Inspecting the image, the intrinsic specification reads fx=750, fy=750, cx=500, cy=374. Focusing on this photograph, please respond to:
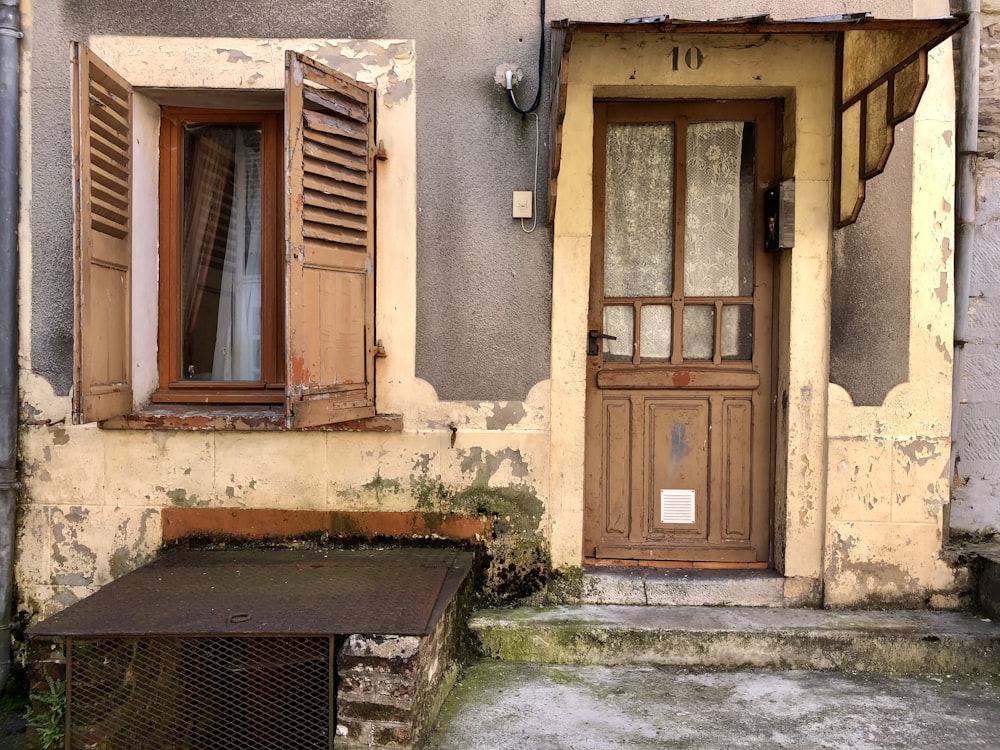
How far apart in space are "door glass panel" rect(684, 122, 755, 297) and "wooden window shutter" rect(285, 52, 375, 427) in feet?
5.84

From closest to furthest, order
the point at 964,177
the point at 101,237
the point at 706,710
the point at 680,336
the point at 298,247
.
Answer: the point at 706,710
the point at 298,247
the point at 101,237
the point at 964,177
the point at 680,336

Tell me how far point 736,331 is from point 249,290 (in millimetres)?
2780

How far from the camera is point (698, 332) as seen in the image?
4238mm

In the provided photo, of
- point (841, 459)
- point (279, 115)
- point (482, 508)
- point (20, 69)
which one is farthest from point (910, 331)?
point (20, 69)

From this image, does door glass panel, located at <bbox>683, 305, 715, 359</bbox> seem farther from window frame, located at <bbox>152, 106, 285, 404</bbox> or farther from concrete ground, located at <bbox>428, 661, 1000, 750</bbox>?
window frame, located at <bbox>152, 106, 285, 404</bbox>

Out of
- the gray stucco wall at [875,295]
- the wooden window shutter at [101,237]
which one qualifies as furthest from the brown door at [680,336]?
the wooden window shutter at [101,237]

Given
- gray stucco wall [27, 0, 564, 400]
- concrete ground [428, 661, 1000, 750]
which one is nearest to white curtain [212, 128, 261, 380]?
gray stucco wall [27, 0, 564, 400]

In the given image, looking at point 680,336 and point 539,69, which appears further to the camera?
point 680,336

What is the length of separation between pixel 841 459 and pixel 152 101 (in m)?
4.23

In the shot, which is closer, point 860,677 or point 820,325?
point 860,677

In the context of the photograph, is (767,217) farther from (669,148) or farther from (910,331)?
(910,331)

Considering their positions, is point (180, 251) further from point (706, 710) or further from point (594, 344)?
point (706, 710)

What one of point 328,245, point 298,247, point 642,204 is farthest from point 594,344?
point 298,247

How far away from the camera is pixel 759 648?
3.68m
